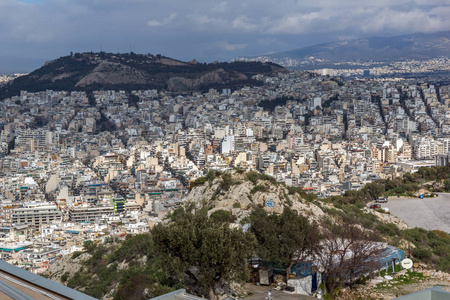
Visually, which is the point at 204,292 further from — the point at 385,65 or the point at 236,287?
the point at 385,65

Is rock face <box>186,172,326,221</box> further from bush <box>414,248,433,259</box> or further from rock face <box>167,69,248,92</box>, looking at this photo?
rock face <box>167,69,248,92</box>

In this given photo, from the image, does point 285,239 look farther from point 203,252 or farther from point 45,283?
point 45,283

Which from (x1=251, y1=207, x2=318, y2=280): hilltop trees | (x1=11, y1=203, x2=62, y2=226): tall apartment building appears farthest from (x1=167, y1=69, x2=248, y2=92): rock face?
(x1=251, y1=207, x2=318, y2=280): hilltop trees

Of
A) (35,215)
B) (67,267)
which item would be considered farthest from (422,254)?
(35,215)

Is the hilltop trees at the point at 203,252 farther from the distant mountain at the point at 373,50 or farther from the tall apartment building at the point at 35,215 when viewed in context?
the distant mountain at the point at 373,50

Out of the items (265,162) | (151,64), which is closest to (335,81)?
(151,64)

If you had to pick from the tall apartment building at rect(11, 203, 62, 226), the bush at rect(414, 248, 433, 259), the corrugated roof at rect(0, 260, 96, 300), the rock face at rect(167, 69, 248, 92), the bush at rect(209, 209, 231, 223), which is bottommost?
the tall apartment building at rect(11, 203, 62, 226)

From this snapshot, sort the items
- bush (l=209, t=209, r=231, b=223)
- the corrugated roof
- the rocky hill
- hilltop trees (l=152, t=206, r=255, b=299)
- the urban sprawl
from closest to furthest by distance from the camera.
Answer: the corrugated roof < hilltop trees (l=152, t=206, r=255, b=299) < the rocky hill < bush (l=209, t=209, r=231, b=223) < the urban sprawl

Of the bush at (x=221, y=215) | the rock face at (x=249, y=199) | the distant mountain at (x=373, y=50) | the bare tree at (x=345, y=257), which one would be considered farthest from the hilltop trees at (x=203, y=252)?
the distant mountain at (x=373, y=50)

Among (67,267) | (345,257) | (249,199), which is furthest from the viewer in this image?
(67,267)
